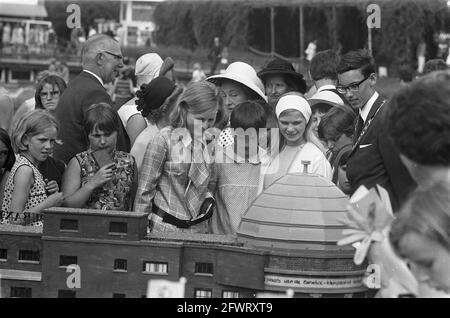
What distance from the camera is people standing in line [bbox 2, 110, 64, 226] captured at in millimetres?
4277

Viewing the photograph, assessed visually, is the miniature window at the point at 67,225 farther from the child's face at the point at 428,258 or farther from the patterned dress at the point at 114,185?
the patterned dress at the point at 114,185

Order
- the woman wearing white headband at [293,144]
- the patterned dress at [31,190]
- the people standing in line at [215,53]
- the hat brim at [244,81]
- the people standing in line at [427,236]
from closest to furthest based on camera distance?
the people standing in line at [427,236] → the patterned dress at [31,190] → the woman wearing white headband at [293,144] → the hat brim at [244,81] → the people standing in line at [215,53]

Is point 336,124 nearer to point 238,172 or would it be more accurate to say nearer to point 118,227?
point 238,172

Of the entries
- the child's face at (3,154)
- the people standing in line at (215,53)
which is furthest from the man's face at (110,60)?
the people standing in line at (215,53)

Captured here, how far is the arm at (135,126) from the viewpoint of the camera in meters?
5.68

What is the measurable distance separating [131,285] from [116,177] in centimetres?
163

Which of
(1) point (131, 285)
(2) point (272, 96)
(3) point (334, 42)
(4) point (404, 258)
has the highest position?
(3) point (334, 42)

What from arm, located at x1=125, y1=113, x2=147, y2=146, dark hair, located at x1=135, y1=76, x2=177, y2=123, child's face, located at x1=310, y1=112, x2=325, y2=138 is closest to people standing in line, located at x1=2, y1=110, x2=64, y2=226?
dark hair, located at x1=135, y1=76, x2=177, y2=123

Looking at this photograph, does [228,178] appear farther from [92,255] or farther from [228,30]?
[228,30]

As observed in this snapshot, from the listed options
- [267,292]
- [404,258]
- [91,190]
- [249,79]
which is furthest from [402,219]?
[249,79]

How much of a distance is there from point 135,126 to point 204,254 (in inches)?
112

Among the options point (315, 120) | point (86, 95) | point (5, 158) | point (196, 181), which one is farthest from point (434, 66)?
point (5, 158)

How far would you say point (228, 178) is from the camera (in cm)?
472

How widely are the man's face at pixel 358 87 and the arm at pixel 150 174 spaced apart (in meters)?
1.34
